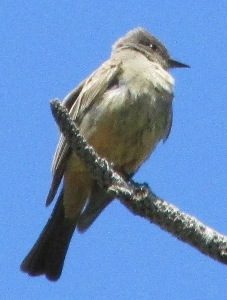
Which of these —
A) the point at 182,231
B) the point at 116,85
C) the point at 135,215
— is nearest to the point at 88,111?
the point at 116,85

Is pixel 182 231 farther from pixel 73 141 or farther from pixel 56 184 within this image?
pixel 56 184

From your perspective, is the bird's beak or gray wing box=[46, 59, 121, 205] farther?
the bird's beak

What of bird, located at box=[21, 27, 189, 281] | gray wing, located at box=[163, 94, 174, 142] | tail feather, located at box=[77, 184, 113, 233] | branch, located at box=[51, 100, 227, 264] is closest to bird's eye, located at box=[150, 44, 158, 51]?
bird, located at box=[21, 27, 189, 281]

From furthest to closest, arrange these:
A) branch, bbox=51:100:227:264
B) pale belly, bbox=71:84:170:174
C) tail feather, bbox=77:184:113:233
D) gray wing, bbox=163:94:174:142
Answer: gray wing, bbox=163:94:174:142
tail feather, bbox=77:184:113:233
pale belly, bbox=71:84:170:174
branch, bbox=51:100:227:264

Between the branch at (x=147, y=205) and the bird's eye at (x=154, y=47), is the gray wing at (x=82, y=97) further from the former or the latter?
the branch at (x=147, y=205)

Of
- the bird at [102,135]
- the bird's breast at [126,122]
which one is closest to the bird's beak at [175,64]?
the bird at [102,135]

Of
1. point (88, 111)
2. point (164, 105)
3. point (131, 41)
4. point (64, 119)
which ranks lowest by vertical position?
point (64, 119)

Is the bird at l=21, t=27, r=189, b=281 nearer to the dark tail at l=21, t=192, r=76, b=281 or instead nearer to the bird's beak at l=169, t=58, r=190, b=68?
the dark tail at l=21, t=192, r=76, b=281

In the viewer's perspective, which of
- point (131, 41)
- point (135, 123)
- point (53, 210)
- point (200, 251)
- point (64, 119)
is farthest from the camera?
point (131, 41)
